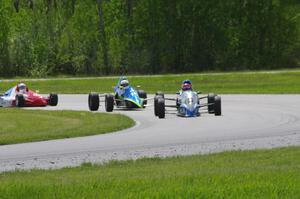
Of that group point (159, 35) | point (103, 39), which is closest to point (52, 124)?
point (103, 39)

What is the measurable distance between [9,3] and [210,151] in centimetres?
5997

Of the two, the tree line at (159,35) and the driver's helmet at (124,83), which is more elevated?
the tree line at (159,35)

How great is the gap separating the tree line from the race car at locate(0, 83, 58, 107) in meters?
38.1

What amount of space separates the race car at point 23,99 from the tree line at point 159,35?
3808 centimetres

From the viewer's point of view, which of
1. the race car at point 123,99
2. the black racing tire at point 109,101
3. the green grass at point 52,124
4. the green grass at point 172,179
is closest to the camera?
the green grass at point 172,179

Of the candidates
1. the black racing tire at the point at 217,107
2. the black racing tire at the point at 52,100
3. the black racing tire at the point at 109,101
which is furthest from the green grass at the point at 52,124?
the black racing tire at the point at 52,100

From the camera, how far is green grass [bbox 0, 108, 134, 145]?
18.7 meters

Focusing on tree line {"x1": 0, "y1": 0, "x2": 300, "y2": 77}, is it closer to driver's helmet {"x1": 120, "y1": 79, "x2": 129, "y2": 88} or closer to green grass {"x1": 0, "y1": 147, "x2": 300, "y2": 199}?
driver's helmet {"x1": 120, "y1": 79, "x2": 129, "y2": 88}

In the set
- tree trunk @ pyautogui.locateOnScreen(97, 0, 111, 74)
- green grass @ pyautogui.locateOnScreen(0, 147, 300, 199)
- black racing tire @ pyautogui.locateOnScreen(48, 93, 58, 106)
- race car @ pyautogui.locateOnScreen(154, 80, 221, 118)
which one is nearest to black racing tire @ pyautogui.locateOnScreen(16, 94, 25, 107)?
black racing tire @ pyautogui.locateOnScreen(48, 93, 58, 106)

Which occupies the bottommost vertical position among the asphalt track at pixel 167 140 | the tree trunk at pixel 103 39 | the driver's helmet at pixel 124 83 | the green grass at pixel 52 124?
the asphalt track at pixel 167 140

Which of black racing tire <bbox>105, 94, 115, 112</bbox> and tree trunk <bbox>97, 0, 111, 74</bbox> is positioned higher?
tree trunk <bbox>97, 0, 111, 74</bbox>

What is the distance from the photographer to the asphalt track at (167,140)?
47.4 ft

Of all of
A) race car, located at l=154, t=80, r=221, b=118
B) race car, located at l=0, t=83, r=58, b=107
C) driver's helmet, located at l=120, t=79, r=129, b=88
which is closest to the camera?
race car, located at l=154, t=80, r=221, b=118

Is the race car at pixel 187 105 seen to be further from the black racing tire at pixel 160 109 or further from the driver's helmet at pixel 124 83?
the driver's helmet at pixel 124 83
